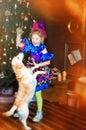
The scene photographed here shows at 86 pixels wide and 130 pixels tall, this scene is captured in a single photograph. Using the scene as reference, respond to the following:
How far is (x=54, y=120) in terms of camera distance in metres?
3.89

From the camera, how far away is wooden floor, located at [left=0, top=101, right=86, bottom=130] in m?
3.59

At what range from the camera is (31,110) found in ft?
14.3

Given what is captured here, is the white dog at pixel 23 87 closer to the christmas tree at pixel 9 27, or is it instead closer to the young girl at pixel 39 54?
the young girl at pixel 39 54

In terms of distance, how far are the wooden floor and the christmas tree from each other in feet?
2.43

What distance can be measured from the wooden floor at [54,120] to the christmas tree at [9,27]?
0.74 meters

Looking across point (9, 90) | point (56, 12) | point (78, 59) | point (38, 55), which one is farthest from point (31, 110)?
point (56, 12)

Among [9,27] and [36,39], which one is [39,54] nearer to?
[36,39]

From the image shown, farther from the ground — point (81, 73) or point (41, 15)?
point (41, 15)

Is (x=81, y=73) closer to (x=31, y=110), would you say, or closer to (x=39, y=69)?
(x=31, y=110)

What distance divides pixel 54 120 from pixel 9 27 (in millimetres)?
1912

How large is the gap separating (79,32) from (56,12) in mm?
786

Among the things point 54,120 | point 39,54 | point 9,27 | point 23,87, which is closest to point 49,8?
point 9,27

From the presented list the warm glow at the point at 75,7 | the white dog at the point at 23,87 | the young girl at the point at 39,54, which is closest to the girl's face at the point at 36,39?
the young girl at the point at 39,54

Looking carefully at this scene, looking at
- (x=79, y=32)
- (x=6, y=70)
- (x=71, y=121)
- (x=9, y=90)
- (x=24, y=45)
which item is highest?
(x=79, y=32)
